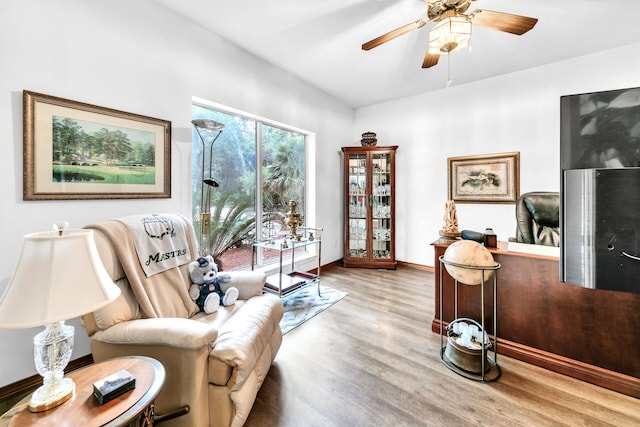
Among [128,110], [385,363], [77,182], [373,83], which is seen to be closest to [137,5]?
[128,110]

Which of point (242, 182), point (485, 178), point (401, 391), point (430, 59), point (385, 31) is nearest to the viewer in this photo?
point (401, 391)

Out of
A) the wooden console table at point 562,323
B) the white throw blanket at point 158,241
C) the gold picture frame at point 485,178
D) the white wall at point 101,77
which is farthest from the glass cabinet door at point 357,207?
the white throw blanket at point 158,241

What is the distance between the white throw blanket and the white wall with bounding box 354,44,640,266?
3.53 m

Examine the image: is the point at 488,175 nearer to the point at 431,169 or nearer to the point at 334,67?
the point at 431,169

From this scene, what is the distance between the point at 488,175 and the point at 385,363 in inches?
122

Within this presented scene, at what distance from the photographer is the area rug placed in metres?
2.53

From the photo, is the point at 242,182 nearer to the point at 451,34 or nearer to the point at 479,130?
the point at 451,34

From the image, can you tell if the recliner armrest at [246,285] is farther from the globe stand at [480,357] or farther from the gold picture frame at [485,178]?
the gold picture frame at [485,178]

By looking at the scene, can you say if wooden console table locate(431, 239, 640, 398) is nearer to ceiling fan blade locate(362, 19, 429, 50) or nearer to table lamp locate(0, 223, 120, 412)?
ceiling fan blade locate(362, 19, 429, 50)

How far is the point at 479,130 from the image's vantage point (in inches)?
149

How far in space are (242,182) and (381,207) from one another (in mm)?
2358

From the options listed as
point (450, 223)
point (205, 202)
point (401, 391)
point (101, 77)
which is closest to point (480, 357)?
point (401, 391)

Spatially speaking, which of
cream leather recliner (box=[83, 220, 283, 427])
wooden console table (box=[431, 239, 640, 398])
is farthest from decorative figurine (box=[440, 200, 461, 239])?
cream leather recliner (box=[83, 220, 283, 427])

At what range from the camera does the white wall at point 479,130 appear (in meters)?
3.13
